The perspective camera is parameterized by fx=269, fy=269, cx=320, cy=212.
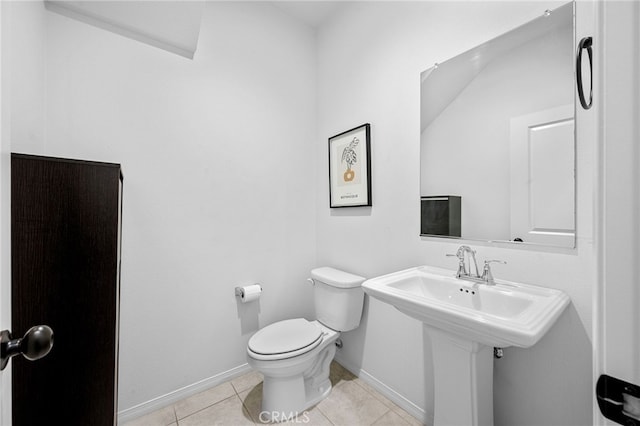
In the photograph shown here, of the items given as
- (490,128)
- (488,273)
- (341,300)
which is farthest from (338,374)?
(490,128)

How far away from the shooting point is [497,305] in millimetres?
1091

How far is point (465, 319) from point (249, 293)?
1.38 metres

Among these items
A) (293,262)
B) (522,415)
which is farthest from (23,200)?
(522,415)

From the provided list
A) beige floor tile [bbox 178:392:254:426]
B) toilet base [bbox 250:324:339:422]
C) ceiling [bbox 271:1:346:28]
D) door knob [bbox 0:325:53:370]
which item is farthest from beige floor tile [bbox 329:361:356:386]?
ceiling [bbox 271:1:346:28]

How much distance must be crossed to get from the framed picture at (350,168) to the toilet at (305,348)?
21.2 inches

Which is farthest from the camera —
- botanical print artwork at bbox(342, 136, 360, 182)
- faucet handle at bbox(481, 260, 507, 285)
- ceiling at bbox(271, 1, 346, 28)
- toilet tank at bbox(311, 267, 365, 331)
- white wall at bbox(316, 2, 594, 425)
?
ceiling at bbox(271, 1, 346, 28)

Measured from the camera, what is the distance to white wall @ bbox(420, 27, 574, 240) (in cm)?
107

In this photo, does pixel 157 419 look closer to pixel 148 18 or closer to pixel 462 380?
pixel 462 380

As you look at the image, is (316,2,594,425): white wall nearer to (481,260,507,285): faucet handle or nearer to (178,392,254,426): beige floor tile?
(481,260,507,285): faucet handle

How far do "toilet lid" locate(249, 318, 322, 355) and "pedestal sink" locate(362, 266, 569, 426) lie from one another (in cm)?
62

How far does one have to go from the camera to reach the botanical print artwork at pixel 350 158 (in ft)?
6.23

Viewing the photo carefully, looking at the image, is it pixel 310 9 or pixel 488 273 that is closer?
pixel 488 273

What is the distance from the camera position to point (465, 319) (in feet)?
2.79

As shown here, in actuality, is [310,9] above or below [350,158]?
above
